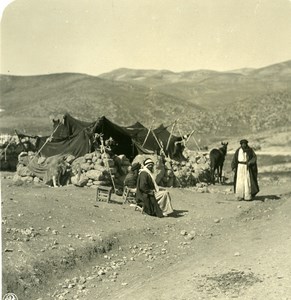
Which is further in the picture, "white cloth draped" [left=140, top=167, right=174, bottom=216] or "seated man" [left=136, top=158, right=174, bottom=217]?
"white cloth draped" [left=140, top=167, right=174, bottom=216]

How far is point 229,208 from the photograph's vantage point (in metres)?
10.9

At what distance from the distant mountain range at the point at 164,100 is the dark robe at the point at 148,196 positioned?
1054 inches

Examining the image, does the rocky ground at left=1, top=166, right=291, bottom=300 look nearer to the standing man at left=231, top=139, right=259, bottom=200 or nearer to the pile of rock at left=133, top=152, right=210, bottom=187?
the standing man at left=231, top=139, right=259, bottom=200

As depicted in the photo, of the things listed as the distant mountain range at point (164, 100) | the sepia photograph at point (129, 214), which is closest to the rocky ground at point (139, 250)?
the sepia photograph at point (129, 214)

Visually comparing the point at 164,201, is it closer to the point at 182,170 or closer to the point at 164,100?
the point at 182,170

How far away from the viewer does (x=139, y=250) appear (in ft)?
25.8

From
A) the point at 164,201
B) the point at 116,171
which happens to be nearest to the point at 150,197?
the point at 164,201

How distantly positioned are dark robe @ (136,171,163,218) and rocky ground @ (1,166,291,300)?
0.71ft

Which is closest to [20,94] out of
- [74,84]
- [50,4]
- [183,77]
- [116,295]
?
[74,84]

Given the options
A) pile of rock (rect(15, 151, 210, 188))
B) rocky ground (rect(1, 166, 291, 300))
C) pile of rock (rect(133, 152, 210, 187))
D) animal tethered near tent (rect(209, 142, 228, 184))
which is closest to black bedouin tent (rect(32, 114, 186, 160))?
pile of rock (rect(15, 151, 210, 188))

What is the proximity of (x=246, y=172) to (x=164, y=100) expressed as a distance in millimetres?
38641

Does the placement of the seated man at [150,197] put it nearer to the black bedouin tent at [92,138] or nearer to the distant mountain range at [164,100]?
the black bedouin tent at [92,138]

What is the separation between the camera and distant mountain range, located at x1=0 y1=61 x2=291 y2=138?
3884cm

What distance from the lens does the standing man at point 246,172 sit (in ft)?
37.2
